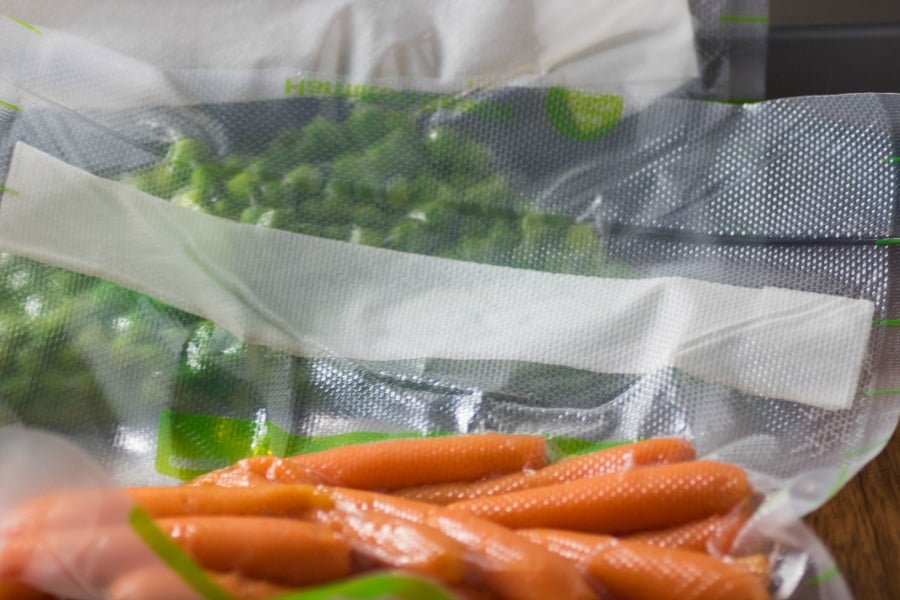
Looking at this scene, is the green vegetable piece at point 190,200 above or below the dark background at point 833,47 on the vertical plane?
below

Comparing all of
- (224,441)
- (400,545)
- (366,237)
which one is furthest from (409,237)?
(400,545)

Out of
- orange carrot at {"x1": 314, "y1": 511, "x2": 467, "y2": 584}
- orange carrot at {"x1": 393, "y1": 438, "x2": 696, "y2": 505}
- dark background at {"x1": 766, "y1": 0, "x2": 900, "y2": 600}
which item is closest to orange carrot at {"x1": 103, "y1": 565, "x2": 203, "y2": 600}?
orange carrot at {"x1": 314, "y1": 511, "x2": 467, "y2": 584}

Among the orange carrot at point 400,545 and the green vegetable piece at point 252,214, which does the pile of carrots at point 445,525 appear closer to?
the orange carrot at point 400,545

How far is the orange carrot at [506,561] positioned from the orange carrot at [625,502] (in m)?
0.04

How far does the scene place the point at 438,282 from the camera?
88 centimetres

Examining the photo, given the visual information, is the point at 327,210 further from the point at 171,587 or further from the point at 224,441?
the point at 171,587

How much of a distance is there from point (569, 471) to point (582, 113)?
15.3 inches

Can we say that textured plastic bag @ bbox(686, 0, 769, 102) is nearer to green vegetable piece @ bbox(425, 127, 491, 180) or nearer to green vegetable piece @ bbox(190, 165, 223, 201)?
green vegetable piece @ bbox(425, 127, 491, 180)

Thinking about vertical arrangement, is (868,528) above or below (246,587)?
below

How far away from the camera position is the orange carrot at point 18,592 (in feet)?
1.89

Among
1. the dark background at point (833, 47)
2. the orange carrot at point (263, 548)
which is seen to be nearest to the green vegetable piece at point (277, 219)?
the orange carrot at point (263, 548)

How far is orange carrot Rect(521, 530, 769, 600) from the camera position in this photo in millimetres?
597

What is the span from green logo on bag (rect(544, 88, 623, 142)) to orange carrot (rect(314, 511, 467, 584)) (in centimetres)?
46

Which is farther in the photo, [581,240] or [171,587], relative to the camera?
[581,240]
